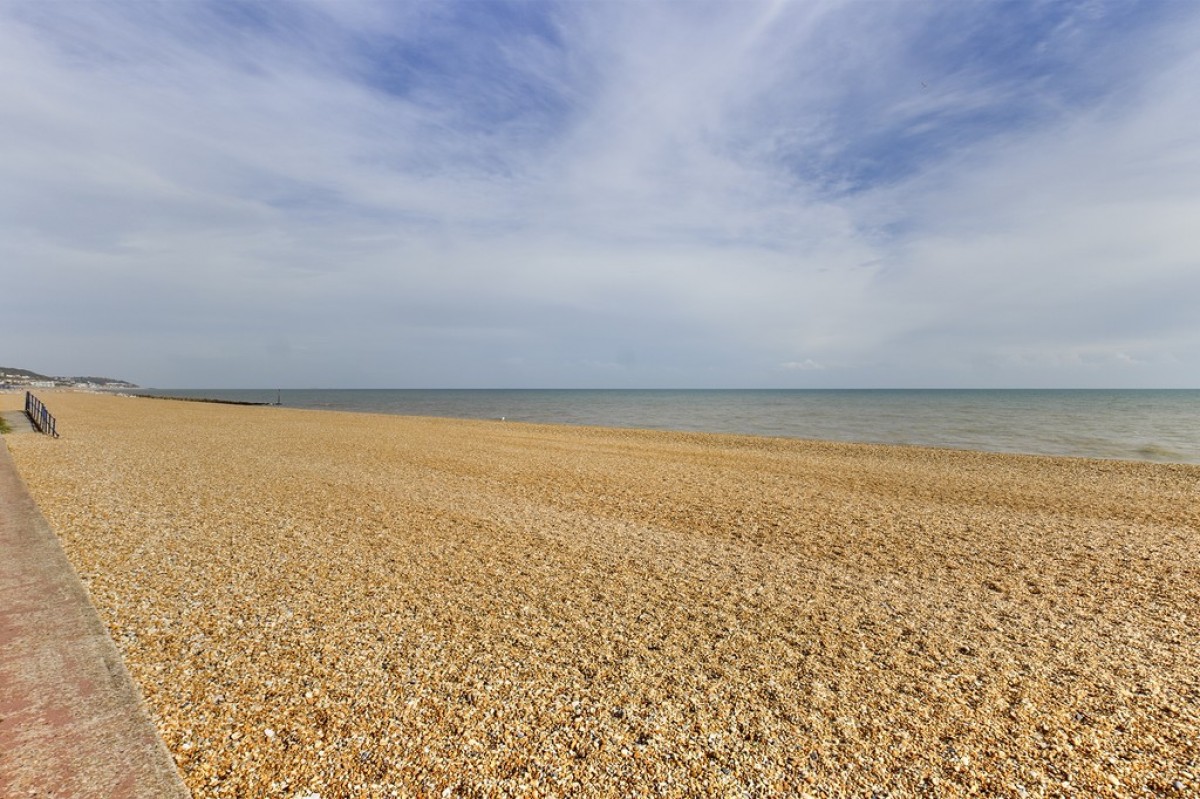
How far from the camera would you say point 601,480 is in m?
12.0

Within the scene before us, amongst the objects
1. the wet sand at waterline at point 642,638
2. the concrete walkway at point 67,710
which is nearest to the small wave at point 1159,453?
the wet sand at waterline at point 642,638

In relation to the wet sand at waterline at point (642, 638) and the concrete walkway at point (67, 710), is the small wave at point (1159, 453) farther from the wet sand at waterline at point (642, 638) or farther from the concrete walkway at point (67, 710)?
the concrete walkway at point (67, 710)

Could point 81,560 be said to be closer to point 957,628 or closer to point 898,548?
point 957,628

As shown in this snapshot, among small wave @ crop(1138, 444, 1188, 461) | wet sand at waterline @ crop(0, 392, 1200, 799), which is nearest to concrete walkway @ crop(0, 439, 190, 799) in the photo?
wet sand at waterline @ crop(0, 392, 1200, 799)

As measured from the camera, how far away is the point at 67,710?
307cm

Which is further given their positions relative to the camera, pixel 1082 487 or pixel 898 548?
pixel 1082 487

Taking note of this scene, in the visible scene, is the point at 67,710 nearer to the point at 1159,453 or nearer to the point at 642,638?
the point at 642,638

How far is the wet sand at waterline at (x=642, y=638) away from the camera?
9.57 ft

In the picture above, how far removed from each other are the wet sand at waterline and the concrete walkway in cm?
15

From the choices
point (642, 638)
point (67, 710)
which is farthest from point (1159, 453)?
point (67, 710)

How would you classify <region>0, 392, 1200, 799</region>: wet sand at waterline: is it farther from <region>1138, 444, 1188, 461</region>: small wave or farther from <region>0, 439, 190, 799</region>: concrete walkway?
<region>1138, 444, 1188, 461</region>: small wave

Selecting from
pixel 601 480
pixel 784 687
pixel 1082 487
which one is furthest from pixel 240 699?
pixel 1082 487

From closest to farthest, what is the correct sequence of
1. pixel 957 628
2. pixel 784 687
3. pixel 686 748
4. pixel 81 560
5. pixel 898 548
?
pixel 686 748 < pixel 784 687 < pixel 957 628 < pixel 81 560 < pixel 898 548

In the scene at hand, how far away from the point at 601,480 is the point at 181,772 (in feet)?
31.0
